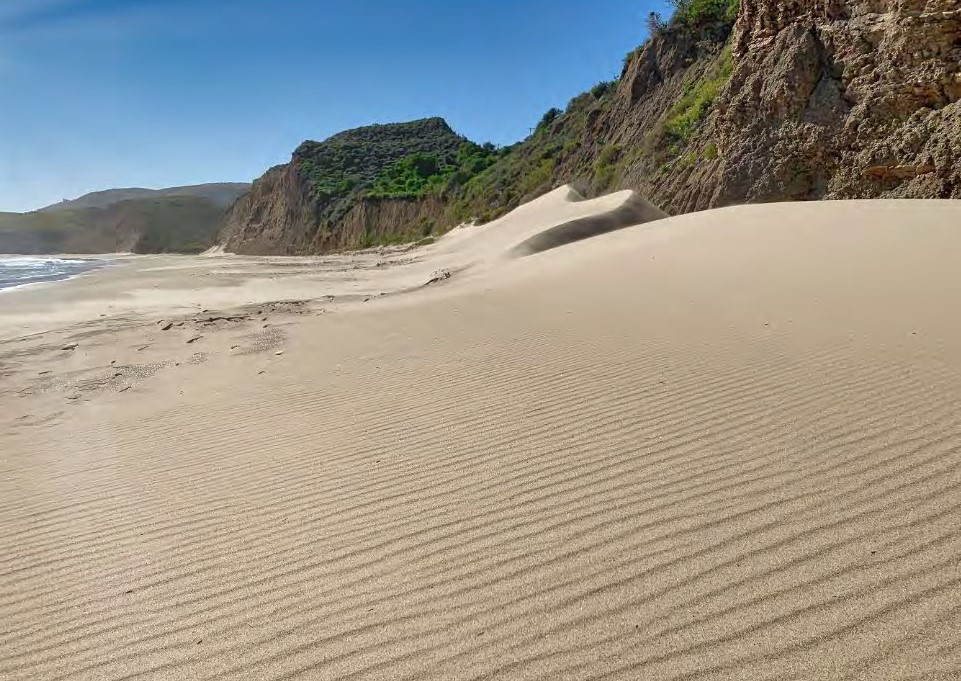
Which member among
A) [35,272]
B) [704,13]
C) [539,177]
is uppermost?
[704,13]

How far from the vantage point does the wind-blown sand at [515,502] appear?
2486 millimetres

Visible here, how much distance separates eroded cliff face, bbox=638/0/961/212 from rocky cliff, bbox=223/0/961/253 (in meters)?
0.03

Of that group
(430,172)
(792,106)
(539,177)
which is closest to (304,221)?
(430,172)

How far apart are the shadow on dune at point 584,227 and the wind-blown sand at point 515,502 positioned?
1050 cm

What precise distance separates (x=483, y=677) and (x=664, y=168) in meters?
24.4

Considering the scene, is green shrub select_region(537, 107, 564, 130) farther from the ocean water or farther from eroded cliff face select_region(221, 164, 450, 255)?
the ocean water

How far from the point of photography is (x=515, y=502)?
3.56 meters

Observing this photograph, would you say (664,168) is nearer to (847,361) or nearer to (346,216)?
(847,361)

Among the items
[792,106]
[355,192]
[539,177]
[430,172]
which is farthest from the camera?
[430,172]

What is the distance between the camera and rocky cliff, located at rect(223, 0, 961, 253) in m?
15.1

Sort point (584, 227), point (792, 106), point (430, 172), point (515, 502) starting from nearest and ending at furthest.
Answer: point (515, 502)
point (792, 106)
point (584, 227)
point (430, 172)

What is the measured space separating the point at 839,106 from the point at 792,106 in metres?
1.19

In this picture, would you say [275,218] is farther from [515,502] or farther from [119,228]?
[515,502]

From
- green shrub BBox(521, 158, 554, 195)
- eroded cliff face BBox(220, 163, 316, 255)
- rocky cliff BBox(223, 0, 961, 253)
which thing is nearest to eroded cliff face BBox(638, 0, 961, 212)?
rocky cliff BBox(223, 0, 961, 253)
